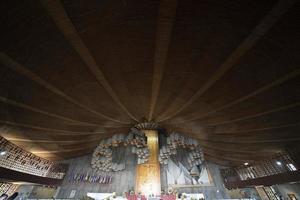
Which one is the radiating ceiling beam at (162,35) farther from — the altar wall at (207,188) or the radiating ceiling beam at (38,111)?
the altar wall at (207,188)

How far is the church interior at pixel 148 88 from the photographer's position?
246 centimetres

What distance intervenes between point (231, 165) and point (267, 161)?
227 cm

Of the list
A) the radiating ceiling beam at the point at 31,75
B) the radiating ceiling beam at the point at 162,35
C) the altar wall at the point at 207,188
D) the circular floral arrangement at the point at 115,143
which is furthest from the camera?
the altar wall at the point at 207,188

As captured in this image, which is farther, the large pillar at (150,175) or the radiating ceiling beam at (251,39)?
the large pillar at (150,175)

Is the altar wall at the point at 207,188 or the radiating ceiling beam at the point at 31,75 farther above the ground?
the radiating ceiling beam at the point at 31,75

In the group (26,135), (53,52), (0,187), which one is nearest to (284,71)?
(53,52)

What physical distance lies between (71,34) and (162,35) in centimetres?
172

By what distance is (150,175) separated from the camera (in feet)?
21.3

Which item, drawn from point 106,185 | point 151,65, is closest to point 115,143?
point 106,185

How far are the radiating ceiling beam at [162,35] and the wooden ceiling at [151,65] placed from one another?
2cm

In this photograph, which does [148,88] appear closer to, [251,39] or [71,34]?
[71,34]

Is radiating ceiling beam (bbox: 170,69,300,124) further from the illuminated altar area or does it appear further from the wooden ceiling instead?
the illuminated altar area

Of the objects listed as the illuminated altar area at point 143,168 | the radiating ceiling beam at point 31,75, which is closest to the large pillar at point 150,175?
the illuminated altar area at point 143,168

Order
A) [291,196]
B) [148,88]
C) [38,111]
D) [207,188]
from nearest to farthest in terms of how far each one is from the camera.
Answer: [148,88]
[38,111]
[207,188]
[291,196]
